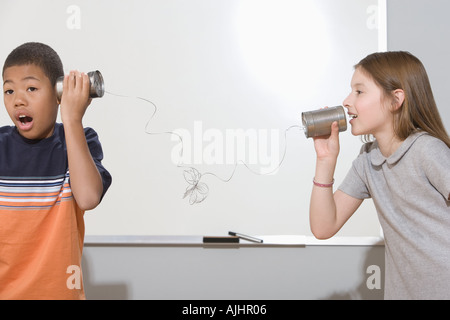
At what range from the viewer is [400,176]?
839 millimetres

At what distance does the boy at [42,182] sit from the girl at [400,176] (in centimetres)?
50

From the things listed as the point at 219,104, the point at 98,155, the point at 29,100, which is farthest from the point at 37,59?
the point at 219,104

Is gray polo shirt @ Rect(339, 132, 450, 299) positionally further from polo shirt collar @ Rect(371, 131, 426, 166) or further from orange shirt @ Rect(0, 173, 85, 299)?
orange shirt @ Rect(0, 173, 85, 299)

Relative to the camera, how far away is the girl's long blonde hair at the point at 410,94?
0.87 m

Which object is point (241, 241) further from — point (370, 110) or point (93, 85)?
point (93, 85)

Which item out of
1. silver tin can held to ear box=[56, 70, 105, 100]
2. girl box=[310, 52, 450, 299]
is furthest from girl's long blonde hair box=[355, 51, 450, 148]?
silver tin can held to ear box=[56, 70, 105, 100]

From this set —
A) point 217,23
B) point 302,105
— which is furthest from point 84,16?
point 302,105

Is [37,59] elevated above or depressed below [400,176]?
above

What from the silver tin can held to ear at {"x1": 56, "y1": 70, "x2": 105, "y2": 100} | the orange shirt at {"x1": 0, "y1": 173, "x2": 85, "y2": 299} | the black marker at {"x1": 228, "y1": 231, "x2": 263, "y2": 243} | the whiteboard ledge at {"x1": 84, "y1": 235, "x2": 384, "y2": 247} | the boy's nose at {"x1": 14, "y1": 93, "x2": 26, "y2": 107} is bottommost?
the whiteboard ledge at {"x1": 84, "y1": 235, "x2": 384, "y2": 247}

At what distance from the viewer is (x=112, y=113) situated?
147 centimetres

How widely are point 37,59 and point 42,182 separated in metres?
0.25

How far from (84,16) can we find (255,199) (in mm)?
864

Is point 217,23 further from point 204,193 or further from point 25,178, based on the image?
point 25,178

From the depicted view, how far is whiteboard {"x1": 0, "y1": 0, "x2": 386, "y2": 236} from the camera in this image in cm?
146
